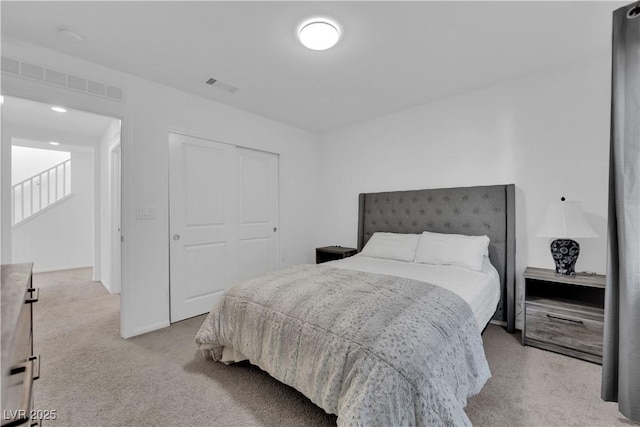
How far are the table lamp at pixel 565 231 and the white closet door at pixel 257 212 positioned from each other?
2971 mm

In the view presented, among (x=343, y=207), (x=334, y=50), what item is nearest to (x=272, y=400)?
(x=334, y=50)

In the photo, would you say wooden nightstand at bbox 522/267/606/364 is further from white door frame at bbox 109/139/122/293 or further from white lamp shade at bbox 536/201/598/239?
white door frame at bbox 109/139/122/293

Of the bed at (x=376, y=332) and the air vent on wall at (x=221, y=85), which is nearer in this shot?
the bed at (x=376, y=332)

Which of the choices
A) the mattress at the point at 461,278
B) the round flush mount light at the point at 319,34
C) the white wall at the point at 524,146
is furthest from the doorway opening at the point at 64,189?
the white wall at the point at 524,146

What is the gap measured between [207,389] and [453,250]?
7.52ft

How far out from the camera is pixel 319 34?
1.86 meters

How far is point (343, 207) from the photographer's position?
4055mm

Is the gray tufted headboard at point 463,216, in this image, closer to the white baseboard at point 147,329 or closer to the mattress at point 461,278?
the mattress at point 461,278

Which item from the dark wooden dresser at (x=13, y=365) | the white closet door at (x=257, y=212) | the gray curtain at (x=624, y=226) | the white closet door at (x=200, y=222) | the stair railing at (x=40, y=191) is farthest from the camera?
the stair railing at (x=40, y=191)

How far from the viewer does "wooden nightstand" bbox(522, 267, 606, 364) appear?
198 centimetres

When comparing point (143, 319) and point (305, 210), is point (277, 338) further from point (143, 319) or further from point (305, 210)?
point (305, 210)

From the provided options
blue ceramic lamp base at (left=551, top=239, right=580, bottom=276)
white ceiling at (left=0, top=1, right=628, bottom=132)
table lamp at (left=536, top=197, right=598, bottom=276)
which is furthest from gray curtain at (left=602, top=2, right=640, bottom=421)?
blue ceramic lamp base at (left=551, top=239, right=580, bottom=276)

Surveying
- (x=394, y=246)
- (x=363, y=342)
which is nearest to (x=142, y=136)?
(x=363, y=342)

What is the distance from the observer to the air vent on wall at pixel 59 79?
1.95 m
